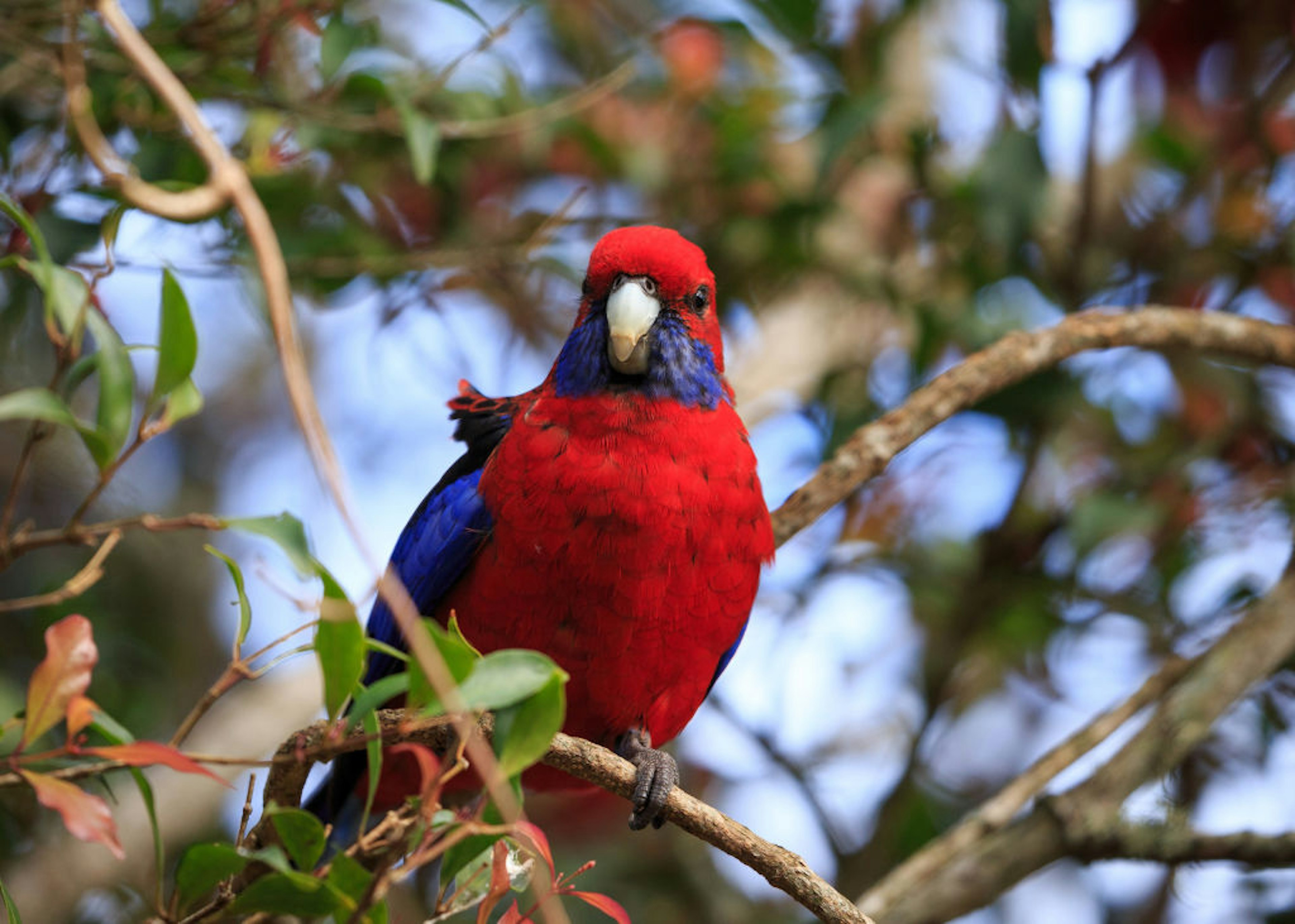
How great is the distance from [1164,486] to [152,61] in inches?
99.9

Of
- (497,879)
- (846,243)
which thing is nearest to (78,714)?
(497,879)

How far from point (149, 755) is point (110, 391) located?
34 cm

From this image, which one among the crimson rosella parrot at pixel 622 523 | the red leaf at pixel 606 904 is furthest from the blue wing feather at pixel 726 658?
the red leaf at pixel 606 904

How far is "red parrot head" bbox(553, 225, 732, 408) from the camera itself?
206 centimetres

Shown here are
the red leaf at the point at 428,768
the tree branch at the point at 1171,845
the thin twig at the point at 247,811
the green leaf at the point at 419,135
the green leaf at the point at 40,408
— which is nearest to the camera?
the green leaf at the point at 40,408

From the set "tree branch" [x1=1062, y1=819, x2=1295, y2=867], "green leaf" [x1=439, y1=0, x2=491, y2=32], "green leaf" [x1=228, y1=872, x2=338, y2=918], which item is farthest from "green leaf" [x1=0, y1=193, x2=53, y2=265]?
"tree branch" [x1=1062, y1=819, x2=1295, y2=867]

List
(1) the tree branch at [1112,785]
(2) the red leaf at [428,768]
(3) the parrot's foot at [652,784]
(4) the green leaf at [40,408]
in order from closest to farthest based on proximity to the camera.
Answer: (4) the green leaf at [40,408] < (2) the red leaf at [428,768] < (3) the parrot's foot at [652,784] < (1) the tree branch at [1112,785]

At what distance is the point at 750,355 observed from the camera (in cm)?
380

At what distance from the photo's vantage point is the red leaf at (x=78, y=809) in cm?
105

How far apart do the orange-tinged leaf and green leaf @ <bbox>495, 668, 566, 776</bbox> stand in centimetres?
38

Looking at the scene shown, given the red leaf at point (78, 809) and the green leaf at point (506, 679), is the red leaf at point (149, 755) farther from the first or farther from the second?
the green leaf at point (506, 679)

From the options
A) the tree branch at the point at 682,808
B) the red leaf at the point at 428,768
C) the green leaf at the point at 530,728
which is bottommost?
the red leaf at the point at 428,768

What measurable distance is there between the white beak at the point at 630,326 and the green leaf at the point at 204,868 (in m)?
1.06

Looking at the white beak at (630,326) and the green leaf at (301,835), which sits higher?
the white beak at (630,326)
